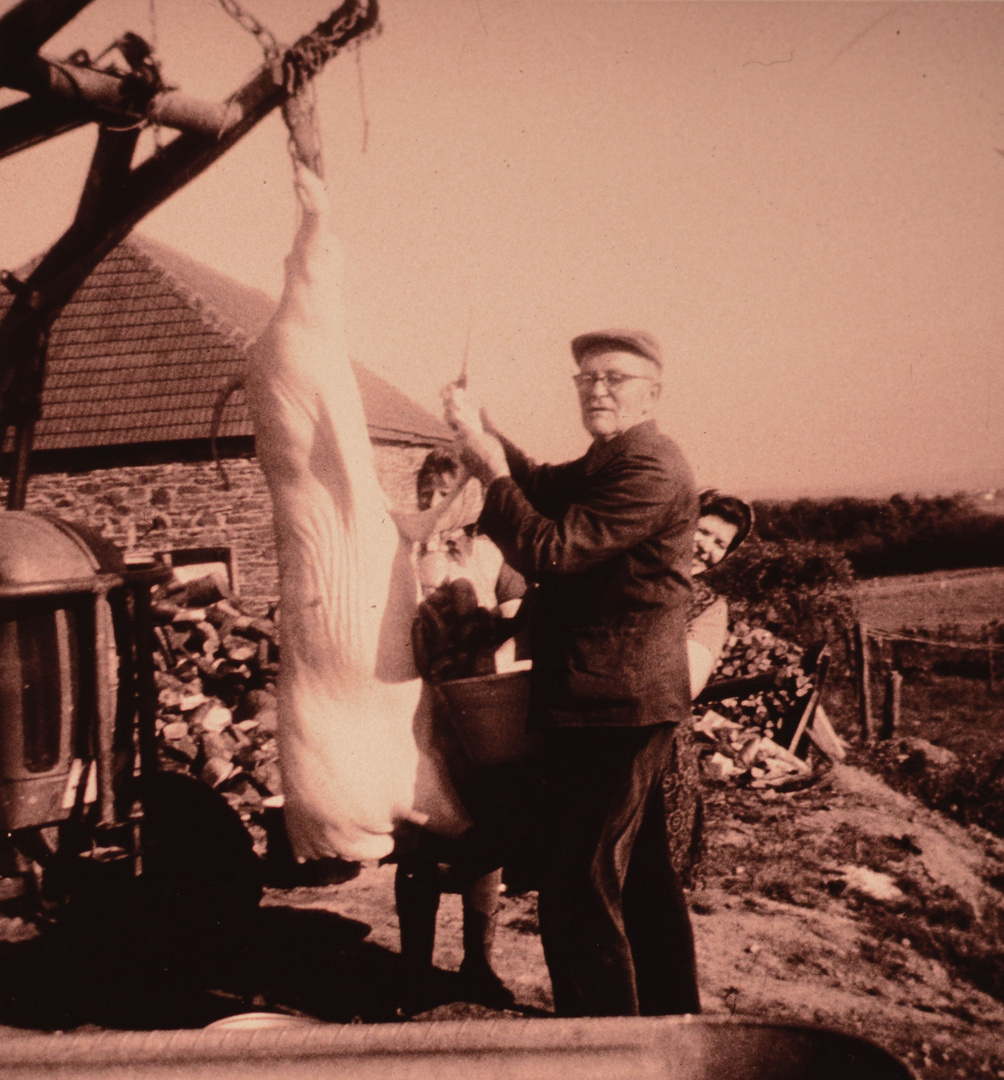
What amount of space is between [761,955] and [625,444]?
262cm

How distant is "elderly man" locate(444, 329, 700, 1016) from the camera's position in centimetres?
229

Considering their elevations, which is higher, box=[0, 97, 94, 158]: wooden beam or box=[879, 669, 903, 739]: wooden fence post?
box=[0, 97, 94, 158]: wooden beam

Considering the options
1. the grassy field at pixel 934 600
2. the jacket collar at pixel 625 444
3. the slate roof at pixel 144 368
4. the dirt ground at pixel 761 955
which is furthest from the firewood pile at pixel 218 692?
the grassy field at pixel 934 600

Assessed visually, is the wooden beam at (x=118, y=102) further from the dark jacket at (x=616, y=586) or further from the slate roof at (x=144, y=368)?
the slate roof at (x=144, y=368)

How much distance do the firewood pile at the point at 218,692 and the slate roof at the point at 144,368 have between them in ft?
8.05

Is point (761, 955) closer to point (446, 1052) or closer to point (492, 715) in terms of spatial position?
point (492, 715)

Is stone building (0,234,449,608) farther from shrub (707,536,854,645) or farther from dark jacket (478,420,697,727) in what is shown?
dark jacket (478,420,697,727)

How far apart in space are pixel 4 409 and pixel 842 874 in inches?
177

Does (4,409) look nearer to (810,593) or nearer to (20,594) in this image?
(20,594)

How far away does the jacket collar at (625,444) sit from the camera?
2.35 m

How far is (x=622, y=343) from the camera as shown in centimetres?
243

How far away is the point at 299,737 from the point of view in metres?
2.43

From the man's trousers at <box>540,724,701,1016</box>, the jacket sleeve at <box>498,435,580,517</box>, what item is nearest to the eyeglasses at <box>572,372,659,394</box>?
the jacket sleeve at <box>498,435,580,517</box>

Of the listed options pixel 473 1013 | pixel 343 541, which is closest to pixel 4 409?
pixel 343 541
